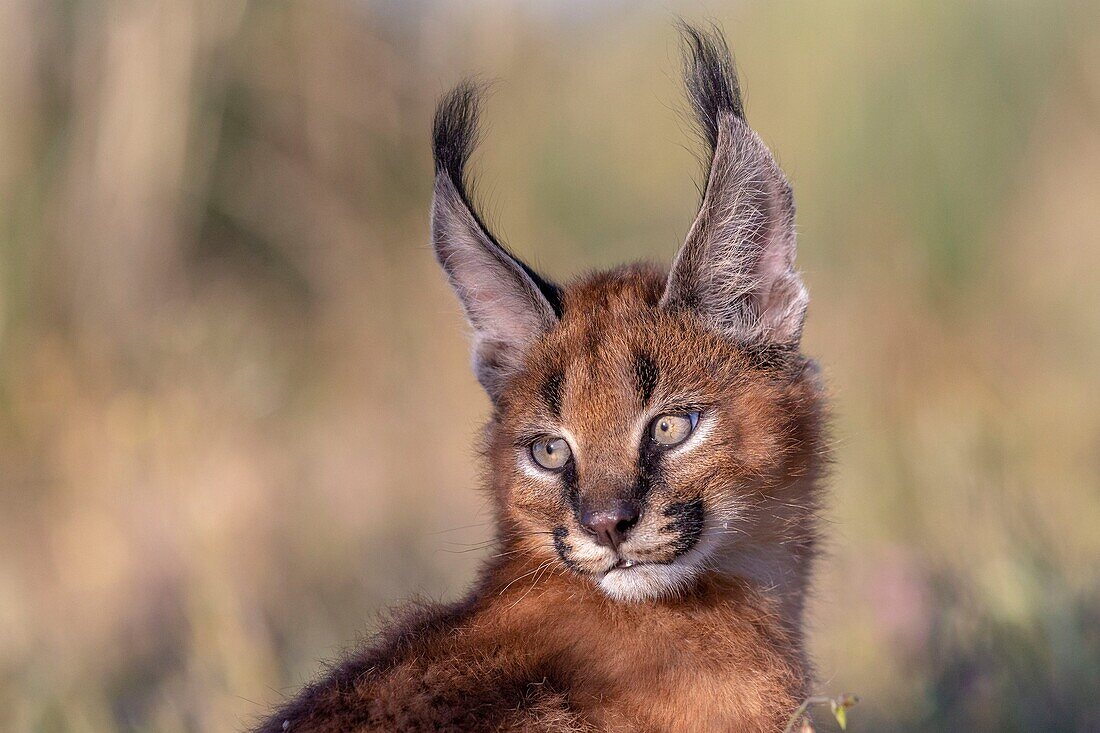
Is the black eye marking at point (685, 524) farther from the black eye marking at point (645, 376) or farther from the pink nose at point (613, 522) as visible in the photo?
the black eye marking at point (645, 376)

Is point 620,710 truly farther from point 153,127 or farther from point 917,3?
point 917,3

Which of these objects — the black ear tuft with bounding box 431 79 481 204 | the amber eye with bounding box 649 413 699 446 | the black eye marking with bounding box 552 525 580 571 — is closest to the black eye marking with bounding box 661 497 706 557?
the amber eye with bounding box 649 413 699 446

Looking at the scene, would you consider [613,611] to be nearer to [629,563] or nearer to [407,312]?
[629,563]

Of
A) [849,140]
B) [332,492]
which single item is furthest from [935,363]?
[332,492]

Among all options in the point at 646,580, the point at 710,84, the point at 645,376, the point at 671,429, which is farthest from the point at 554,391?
the point at 710,84

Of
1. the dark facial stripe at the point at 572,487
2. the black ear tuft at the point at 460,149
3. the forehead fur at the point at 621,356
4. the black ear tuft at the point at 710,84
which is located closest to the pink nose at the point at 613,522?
the dark facial stripe at the point at 572,487

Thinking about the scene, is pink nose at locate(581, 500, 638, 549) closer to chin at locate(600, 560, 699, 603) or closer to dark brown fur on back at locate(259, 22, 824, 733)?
dark brown fur on back at locate(259, 22, 824, 733)
